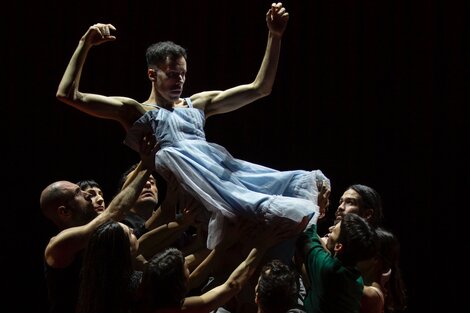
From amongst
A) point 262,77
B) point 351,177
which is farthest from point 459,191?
point 262,77

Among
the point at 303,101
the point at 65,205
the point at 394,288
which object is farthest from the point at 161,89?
the point at 303,101

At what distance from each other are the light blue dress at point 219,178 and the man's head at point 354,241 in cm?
20

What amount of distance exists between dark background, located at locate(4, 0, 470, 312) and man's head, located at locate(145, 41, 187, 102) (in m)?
1.90

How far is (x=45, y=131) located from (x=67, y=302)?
228cm

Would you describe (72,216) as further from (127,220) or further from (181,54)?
(181,54)

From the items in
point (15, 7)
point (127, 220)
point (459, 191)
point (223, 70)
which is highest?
point (15, 7)

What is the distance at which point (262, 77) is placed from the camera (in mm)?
3963

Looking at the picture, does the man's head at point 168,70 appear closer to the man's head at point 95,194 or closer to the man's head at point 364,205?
the man's head at point 95,194

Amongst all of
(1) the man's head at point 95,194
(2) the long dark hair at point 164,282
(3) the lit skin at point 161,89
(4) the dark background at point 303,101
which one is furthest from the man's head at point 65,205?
(4) the dark background at point 303,101

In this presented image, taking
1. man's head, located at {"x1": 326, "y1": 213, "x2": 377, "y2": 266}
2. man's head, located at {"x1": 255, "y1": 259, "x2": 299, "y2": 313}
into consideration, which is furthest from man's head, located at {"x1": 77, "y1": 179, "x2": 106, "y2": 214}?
man's head, located at {"x1": 326, "y1": 213, "x2": 377, "y2": 266}

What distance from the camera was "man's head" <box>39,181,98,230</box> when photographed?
3.89 metres

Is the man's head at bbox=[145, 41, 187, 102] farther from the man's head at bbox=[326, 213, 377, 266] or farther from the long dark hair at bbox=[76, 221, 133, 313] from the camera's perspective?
the man's head at bbox=[326, 213, 377, 266]

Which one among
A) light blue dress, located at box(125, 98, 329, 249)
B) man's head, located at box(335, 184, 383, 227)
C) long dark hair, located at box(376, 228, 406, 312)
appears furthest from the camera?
man's head, located at box(335, 184, 383, 227)

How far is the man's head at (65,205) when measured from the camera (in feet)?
12.8
